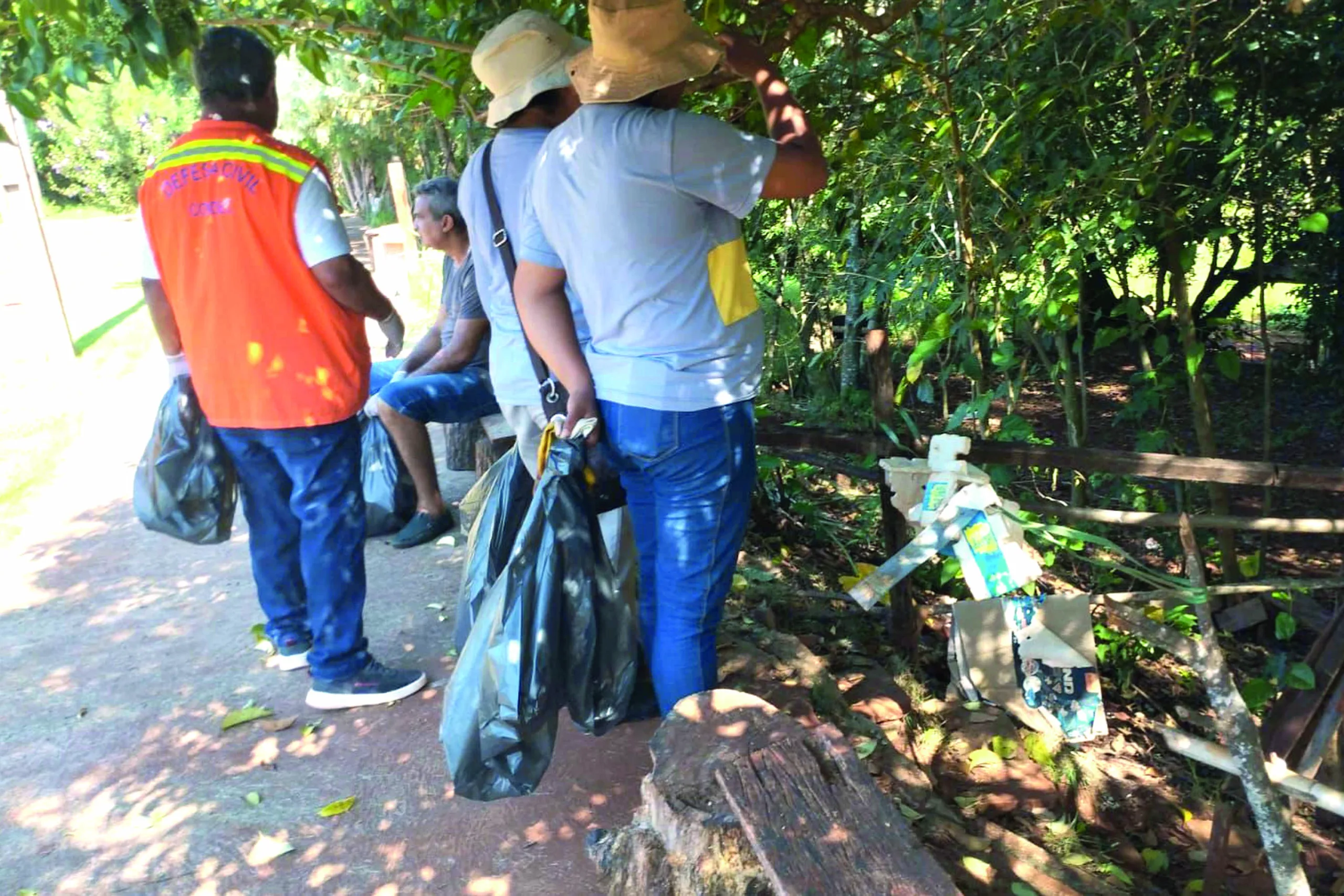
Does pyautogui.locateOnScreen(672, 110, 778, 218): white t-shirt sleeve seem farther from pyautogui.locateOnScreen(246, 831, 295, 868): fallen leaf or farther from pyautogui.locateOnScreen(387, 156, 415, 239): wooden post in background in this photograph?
pyautogui.locateOnScreen(387, 156, 415, 239): wooden post in background

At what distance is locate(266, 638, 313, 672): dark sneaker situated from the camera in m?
3.42

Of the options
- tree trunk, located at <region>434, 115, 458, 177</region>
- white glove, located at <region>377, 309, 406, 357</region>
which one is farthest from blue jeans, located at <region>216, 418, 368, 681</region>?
tree trunk, located at <region>434, 115, 458, 177</region>

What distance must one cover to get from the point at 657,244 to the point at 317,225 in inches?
43.2

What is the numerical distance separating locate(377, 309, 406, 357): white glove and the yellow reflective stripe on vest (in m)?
0.58

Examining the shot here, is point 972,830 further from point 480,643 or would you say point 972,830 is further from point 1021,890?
point 480,643

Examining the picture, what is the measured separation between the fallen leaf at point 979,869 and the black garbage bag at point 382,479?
9.14ft

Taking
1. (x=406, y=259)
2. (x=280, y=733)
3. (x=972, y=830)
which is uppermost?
(x=406, y=259)

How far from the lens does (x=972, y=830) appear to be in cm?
293

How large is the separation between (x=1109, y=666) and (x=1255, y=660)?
0.67m

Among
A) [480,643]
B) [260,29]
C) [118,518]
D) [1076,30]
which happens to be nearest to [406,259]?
[118,518]

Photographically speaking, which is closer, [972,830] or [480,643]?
[480,643]

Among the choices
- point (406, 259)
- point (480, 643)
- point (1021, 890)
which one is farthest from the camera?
point (406, 259)

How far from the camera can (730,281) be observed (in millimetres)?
2316

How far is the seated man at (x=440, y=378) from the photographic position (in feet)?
13.7
